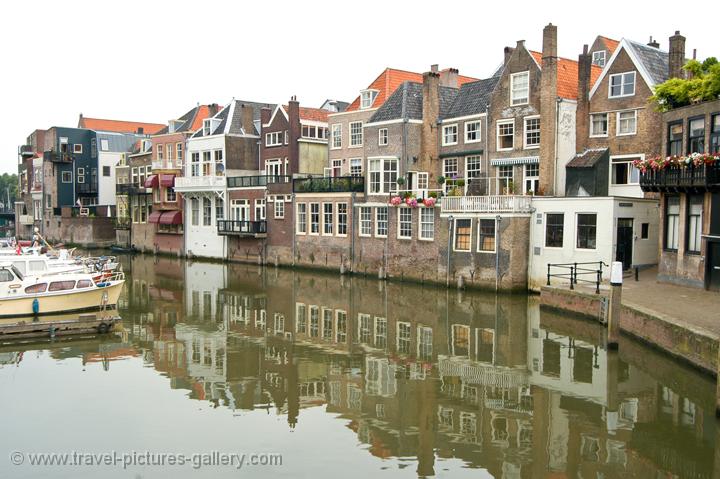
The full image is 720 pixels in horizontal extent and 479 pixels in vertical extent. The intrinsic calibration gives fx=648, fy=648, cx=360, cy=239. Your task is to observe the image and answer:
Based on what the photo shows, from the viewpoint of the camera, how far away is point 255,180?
168 ft

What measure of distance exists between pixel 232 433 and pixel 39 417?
505 cm

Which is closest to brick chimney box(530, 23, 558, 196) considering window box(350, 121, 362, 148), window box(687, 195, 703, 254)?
window box(687, 195, 703, 254)

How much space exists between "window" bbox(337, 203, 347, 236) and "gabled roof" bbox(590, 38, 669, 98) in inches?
679

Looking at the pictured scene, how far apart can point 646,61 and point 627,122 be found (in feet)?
10.7

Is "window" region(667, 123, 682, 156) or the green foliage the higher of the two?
the green foliage

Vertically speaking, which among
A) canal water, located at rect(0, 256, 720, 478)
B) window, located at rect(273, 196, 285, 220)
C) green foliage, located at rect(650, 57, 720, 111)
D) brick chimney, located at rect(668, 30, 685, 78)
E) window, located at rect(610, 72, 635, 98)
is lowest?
canal water, located at rect(0, 256, 720, 478)

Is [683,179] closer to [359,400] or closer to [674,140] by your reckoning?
[674,140]

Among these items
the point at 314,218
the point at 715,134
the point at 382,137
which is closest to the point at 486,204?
the point at 382,137

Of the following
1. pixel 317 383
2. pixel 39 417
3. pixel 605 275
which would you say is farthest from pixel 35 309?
pixel 605 275

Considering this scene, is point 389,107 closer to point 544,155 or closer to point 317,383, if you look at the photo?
point 544,155

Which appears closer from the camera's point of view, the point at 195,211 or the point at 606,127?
the point at 606,127

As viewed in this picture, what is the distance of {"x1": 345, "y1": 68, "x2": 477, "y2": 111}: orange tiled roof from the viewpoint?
46.2 m

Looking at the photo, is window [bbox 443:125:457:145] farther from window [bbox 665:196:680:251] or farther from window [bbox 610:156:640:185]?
window [bbox 665:196:680:251]

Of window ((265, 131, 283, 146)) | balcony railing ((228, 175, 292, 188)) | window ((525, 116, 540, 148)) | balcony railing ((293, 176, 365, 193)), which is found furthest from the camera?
window ((265, 131, 283, 146))
